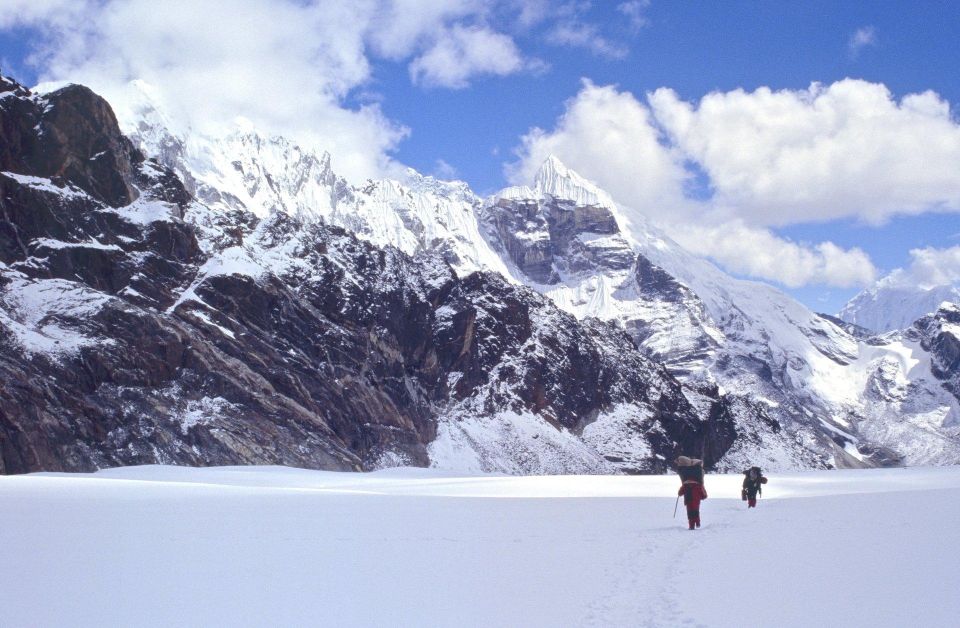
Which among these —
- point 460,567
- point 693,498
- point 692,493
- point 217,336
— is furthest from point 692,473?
point 217,336

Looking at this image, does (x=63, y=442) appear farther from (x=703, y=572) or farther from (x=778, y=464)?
(x=778, y=464)

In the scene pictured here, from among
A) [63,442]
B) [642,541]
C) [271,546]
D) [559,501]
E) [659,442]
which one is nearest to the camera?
[271,546]

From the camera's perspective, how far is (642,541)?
57.0 ft

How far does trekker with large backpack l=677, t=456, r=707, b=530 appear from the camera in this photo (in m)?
20.2

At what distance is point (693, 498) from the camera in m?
20.6

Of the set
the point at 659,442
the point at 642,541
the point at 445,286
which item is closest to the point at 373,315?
the point at 445,286

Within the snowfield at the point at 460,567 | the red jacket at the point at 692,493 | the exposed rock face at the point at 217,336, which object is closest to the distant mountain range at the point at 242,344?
the exposed rock face at the point at 217,336

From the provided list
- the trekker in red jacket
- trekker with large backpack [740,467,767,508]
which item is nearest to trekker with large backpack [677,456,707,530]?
the trekker in red jacket

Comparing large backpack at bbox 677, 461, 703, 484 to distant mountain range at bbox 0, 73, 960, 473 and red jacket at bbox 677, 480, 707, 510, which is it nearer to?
red jacket at bbox 677, 480, 707, 510

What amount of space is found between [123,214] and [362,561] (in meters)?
88.9

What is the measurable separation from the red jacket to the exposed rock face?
56.7 m

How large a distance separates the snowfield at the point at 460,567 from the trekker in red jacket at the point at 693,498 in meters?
0.37

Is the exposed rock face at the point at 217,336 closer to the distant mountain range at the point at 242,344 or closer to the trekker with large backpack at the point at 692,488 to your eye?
the distant mountain range at the point at 242,344

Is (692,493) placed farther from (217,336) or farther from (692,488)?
(217,336)
